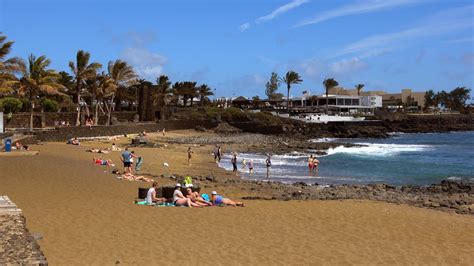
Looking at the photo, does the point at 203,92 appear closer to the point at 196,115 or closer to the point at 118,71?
the point at 196,115

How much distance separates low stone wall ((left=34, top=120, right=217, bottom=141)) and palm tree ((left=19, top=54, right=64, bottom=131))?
143cm

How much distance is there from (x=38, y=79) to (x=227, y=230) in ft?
90.8

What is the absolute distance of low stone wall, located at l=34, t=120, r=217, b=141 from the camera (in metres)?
32.8

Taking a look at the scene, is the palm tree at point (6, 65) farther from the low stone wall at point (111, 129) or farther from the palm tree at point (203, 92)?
the palm tree at point (203, 92)

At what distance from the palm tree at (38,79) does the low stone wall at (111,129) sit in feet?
4.70

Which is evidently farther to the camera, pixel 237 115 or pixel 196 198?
pixel 237 115

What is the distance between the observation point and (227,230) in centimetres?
1038

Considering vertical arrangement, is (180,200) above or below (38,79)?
below

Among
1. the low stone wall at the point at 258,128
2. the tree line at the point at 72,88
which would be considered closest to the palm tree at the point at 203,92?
the tree line at the point at 72,88

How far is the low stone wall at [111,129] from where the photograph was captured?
3284cm

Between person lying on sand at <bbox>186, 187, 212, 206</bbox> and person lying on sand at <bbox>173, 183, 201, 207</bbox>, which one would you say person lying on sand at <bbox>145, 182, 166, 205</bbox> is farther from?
person lying on sand at <bbox>186, 187, 212, 206</bbox>

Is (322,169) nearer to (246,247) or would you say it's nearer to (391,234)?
(391,234)

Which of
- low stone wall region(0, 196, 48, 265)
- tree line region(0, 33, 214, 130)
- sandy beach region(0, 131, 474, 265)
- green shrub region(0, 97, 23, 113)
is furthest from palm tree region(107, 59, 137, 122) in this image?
low stone wall region(0, 196, 48, 265)

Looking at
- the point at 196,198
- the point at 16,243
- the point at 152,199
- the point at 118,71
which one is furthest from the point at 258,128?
the point at 16,243
